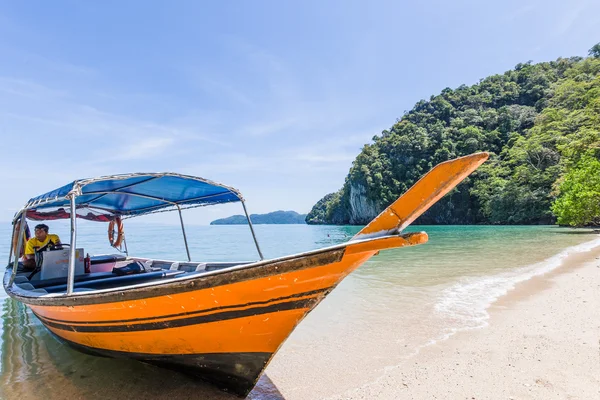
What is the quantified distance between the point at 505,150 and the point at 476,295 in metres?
53.6

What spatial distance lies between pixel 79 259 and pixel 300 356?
4.49 metres

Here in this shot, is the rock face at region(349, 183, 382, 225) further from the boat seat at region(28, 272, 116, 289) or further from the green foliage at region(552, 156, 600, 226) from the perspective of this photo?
the boat seat at region(28, 272, 116, 289)

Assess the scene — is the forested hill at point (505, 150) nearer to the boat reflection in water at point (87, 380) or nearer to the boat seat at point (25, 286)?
the boat reflection in water at point (87, 380)

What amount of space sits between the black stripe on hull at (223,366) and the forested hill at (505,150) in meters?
27.5

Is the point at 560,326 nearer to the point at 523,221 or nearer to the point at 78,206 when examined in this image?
the point at 78,206

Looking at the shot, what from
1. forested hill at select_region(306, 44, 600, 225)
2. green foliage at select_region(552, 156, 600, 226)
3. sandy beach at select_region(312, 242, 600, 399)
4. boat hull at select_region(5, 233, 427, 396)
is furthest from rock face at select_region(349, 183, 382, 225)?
boat hull at select_region(5, 233, 427, 396)

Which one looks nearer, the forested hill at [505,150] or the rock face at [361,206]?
the forested hill at [505,150]

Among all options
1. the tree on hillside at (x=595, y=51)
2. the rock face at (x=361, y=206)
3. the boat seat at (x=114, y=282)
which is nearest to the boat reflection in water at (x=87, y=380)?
the boat seat at (x=114, y=282)

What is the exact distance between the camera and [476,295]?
7172mm

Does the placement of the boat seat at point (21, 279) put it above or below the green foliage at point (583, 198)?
below

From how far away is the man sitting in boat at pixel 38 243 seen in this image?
6339mm

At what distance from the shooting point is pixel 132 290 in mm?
2996

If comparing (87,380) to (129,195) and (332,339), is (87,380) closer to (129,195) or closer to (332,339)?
(332,339)

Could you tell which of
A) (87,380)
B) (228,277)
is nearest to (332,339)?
(228,277)
